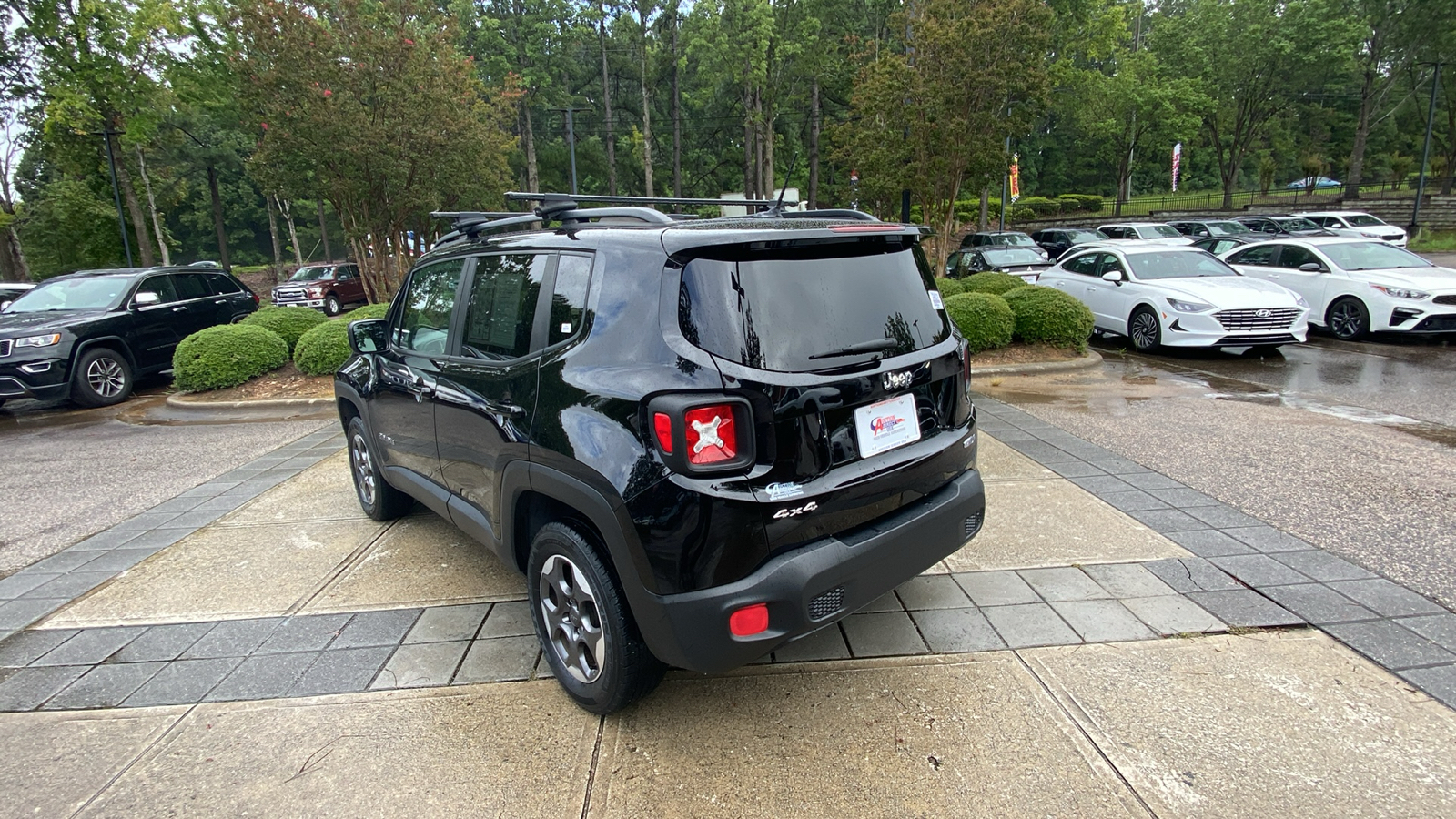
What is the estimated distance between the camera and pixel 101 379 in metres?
9.27

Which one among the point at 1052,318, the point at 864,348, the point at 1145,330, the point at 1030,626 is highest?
the point at 864,348

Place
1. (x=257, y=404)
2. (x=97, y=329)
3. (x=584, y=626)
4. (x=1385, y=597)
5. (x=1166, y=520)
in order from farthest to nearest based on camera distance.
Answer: (x=97, y=329)
(x=257, y=404)
(x=1166, y=520)
(x=1385, y=597)
(x=584, y=626)

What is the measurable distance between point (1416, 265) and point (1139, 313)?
174 inches

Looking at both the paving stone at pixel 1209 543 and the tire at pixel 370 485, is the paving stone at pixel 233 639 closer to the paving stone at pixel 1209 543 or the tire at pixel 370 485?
the tire at pixel 370 485

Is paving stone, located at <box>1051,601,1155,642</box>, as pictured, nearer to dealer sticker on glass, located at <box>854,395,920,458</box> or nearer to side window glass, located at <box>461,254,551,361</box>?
dealer sticker on glass, located at <box>854,395,920,458</box>

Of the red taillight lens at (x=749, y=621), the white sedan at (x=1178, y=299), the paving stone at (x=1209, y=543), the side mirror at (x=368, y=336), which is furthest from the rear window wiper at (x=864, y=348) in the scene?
the white sedan at (x=1178, y=299)

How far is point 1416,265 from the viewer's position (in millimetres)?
10805

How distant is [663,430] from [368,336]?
2.94 meters

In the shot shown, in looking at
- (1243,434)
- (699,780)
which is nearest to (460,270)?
(699,780)

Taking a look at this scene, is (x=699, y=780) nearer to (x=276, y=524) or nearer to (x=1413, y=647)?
(x=1413, y=647)

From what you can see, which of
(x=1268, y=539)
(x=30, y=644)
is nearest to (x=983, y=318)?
(x=1268, y=539)

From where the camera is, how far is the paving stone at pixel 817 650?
10.1 feet

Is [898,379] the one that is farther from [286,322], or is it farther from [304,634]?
[286,322]

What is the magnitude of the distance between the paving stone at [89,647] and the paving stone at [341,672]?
1049 mm
